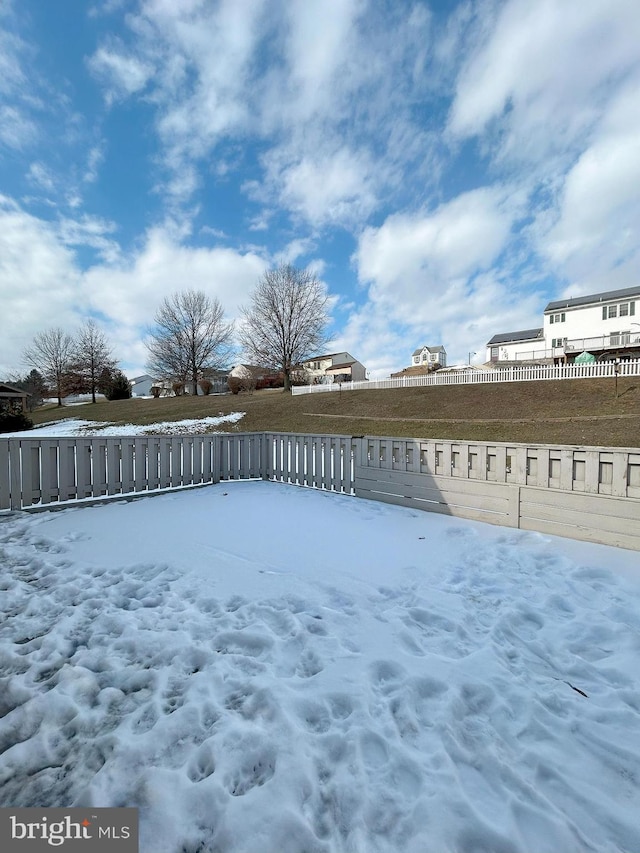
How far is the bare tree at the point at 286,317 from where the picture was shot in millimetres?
30641

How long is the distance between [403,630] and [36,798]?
75.8 inches

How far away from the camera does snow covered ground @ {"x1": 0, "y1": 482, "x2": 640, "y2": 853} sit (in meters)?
1.27

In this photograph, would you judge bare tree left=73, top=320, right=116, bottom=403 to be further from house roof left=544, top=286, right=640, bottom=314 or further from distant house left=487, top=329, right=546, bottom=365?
house roof left=544, top=286, right=640, bottom=314

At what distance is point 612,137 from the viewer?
8516mm

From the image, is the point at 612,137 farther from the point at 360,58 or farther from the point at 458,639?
the point at 458,639

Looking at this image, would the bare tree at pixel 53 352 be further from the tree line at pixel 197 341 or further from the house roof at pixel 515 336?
the house roof at pixel 515 336

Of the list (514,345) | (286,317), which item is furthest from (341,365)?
(286,317)

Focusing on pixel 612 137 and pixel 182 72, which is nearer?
pixel 182 72

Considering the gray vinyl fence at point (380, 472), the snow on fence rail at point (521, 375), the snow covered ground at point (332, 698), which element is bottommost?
the snow covered ground at point (332, 698)

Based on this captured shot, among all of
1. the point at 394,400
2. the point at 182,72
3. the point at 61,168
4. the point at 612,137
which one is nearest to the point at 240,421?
the point at 394,400

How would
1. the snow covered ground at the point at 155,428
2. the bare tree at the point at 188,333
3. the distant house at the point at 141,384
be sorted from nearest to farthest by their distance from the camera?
the snow covered ground at the point at 155,428
the bare tree at the point at 188,333
the distant house at the point at 141,384

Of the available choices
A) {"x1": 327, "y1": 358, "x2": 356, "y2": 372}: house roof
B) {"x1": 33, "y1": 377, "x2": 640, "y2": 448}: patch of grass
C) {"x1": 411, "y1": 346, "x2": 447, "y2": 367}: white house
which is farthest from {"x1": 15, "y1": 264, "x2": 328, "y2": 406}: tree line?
{"x1": 411, "y1": 346, "x2": 447, "y2": 367}: white house

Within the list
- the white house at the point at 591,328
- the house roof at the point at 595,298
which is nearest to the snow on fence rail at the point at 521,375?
the white house at the point at 591,328

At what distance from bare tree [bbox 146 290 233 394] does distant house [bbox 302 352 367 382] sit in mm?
13904
